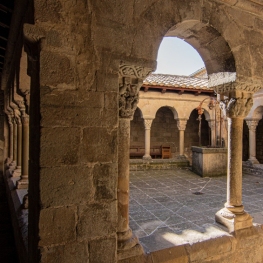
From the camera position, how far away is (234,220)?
9.29ft

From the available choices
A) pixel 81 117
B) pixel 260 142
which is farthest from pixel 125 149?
pixel 260 142

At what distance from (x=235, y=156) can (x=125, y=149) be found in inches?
65.4

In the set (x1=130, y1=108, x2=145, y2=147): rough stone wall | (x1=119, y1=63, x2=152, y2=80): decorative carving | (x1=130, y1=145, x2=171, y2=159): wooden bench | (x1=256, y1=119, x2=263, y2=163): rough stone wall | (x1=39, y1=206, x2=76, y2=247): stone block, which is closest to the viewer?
(x1=39, y1=206, x2=76, y2=247): stone block

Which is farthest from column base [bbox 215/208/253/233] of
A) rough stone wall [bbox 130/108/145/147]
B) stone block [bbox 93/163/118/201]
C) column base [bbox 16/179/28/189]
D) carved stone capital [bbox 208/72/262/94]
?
rough stone wall [bbox 130/108/145/147]

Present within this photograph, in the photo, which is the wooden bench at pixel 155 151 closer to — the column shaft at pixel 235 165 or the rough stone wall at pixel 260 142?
the rough stone wall at pixel 260 142

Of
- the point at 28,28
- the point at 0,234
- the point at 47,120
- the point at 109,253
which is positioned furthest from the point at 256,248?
the point at 0,234

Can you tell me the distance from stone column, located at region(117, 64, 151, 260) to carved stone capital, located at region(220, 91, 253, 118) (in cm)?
142

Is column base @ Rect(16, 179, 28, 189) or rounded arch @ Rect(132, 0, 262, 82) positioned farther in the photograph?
column base @ Rect(16, 179, 28, 189)

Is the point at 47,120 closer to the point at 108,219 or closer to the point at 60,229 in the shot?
the point at 60,229

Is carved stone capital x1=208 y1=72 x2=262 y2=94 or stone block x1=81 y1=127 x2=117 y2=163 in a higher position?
carved stone capital x1=208 y1=72 x2=262 y2=94

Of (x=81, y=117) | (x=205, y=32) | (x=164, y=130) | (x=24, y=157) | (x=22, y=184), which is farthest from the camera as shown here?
(x=164, y=130)

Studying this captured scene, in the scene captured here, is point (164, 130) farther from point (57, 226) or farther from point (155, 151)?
point (57, 226)

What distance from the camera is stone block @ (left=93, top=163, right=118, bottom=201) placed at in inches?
75.9

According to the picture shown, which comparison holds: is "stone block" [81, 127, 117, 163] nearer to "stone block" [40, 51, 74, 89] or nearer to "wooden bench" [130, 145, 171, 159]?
"stone block" [40, 51, 74, 89]
